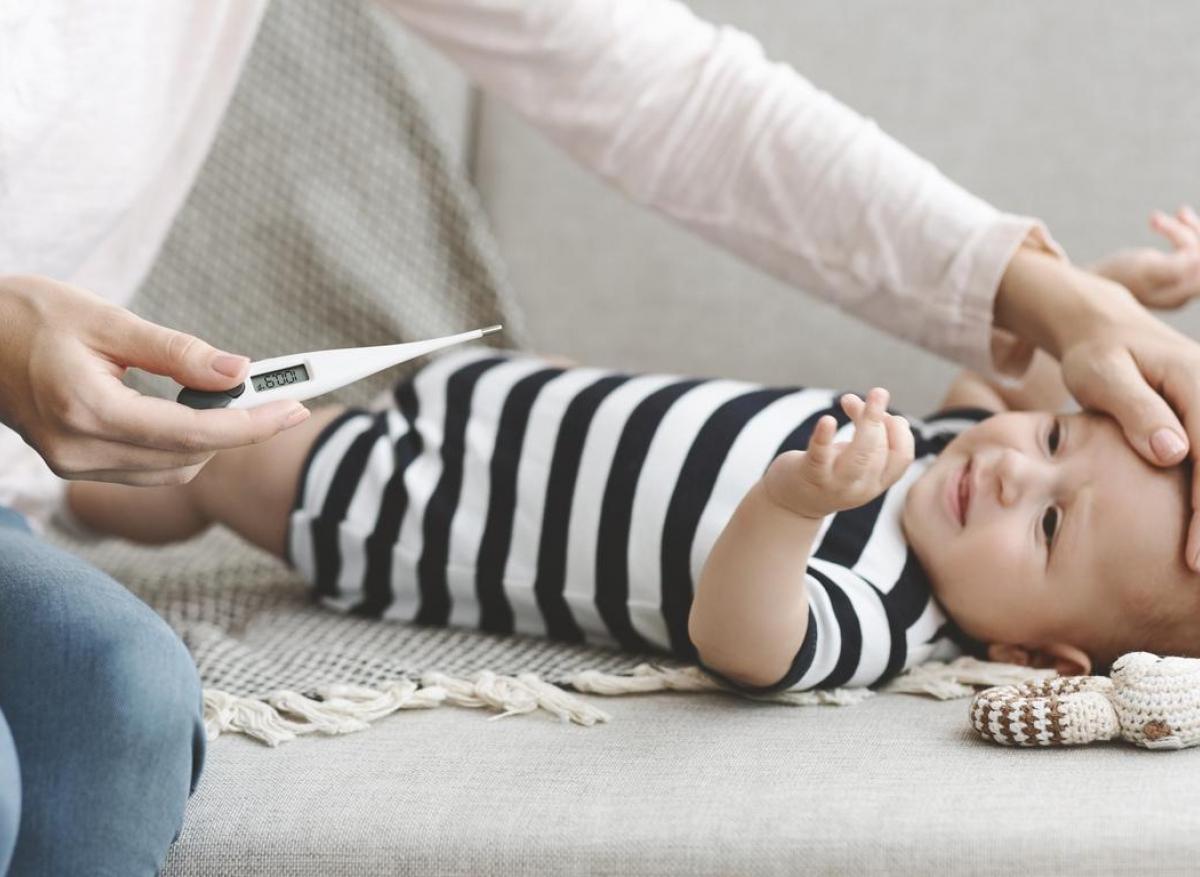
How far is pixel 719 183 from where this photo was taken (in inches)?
43.2

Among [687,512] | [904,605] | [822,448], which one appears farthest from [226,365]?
[904,605]

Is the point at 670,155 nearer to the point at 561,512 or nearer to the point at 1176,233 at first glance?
the point at 561,512

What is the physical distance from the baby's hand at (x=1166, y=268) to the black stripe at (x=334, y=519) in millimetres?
663

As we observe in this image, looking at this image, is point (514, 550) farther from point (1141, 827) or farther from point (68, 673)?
point (1141, 827)

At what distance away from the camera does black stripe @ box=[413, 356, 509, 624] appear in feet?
3.47

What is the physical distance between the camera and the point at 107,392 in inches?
24.8

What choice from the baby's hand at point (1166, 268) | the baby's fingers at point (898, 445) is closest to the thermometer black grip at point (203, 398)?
the baby's fingers at point (898, 445)

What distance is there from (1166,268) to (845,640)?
1.59 ft

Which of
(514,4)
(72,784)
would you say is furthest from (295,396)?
(514,4)

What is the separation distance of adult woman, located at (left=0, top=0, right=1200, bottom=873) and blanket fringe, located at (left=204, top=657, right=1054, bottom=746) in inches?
5.8

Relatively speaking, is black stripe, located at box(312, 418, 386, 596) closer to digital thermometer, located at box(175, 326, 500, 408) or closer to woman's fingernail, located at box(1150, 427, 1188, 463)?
digital thermometer, located at box(175, 326, 500, 408)

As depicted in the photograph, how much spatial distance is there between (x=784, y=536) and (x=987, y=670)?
232 mm

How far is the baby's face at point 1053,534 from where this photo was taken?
891 mm

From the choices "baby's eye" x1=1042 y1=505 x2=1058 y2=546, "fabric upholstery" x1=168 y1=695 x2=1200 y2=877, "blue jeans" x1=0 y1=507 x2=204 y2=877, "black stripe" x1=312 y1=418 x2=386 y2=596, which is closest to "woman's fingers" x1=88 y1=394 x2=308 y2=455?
"blue jeans" x1=0 y1=507 x2=204 y2=877
